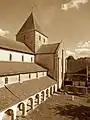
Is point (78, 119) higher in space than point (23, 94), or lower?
lower

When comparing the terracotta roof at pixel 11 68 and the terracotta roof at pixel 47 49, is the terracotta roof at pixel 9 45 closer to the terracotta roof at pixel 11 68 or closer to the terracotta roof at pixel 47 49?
the terracotta roof at pixel 11 68

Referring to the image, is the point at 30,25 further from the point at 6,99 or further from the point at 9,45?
the point at 6,99

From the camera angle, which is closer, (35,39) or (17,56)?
(17,56)

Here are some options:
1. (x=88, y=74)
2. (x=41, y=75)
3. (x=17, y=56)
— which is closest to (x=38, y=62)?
(x=41, y=75)

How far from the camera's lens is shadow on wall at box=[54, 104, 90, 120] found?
52.2ft

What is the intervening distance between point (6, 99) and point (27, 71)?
25.0 ft

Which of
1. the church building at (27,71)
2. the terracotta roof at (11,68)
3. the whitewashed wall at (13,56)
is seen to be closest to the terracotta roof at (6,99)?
the church building at (27,71)

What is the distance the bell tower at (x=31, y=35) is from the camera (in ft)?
Result: 99.3

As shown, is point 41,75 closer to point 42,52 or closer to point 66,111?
point 42,52

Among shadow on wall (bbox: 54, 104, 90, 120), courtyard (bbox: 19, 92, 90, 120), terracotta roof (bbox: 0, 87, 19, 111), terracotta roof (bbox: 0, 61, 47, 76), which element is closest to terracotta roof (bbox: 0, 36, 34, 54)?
terracotta roof (bbox: 0, 61, 47, 76)

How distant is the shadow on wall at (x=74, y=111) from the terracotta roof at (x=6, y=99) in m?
6.37

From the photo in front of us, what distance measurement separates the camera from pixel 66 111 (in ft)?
57.7

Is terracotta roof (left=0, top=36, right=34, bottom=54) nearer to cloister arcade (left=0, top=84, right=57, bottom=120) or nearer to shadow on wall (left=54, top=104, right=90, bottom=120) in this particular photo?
cloister arcade (left=0, top=84, right=57, bottom=120)

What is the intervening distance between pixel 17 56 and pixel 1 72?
24.5 ft
